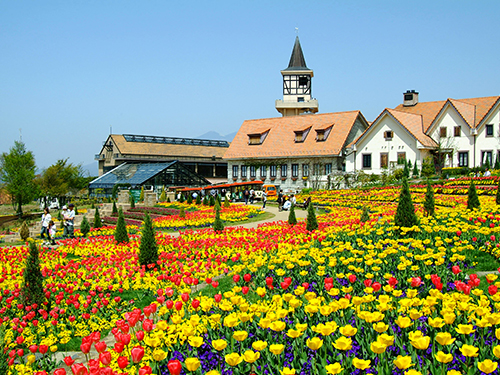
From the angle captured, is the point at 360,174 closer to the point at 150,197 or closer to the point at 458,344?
the point at 150,197

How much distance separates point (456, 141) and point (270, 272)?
36.1 m

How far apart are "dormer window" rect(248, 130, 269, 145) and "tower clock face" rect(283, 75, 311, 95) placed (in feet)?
51.5

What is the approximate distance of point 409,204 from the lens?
39.1 ft

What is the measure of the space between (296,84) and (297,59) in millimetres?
4326

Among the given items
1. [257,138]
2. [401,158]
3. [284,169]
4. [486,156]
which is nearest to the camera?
[486,156]

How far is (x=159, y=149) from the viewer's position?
220ft

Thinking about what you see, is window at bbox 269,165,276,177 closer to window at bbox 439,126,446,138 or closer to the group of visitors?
window at bbox 439,126,446,138

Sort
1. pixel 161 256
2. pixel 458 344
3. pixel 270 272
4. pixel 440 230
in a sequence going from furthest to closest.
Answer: pixel 161 256 → pixel 440 230 → pixel 270 272 → pixel 458 344

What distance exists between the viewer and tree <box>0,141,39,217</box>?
41750 mm

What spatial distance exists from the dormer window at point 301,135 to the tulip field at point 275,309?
31518 mm

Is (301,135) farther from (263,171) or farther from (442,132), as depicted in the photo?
(442,132)

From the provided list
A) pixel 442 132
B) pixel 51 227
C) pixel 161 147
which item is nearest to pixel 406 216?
pixel 51 227

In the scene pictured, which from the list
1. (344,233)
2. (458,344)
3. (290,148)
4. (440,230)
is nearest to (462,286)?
(458,344)

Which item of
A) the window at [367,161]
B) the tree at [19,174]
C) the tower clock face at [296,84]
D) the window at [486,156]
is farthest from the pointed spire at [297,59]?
the tree at [19,174]
